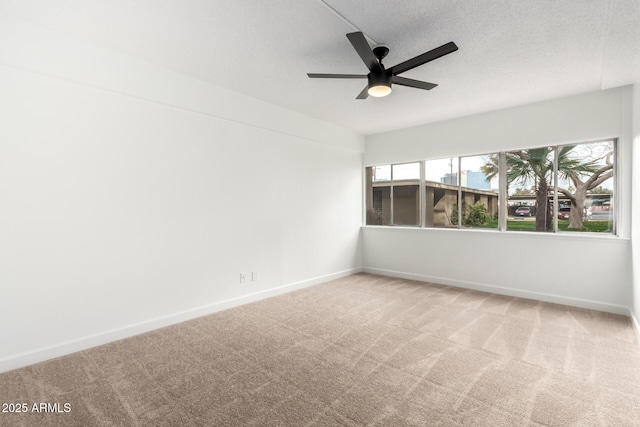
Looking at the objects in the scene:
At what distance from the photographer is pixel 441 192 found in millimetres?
5461

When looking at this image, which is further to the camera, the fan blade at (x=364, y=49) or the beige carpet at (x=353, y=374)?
the fan blade at (x=364, y=49)

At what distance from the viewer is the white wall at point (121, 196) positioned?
8.37ft

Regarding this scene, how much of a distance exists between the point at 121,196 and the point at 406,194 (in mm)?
4613

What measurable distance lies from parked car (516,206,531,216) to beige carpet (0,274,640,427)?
57.8 inches

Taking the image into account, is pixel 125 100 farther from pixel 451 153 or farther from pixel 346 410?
pixel 451 153

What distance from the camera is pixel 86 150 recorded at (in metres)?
2.88

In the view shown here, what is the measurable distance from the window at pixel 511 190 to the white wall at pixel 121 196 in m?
2.45

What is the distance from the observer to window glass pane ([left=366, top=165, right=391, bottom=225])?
6106mm

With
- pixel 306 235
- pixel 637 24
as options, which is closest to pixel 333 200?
pixel 306 235

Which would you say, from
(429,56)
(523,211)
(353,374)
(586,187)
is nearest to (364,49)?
(429,56)

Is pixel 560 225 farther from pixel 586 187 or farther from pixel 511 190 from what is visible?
pixel 511 190

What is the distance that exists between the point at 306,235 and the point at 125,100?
3.05 metres

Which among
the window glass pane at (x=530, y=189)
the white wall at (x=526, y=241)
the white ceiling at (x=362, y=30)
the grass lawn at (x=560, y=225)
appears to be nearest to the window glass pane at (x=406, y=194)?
the white wall at (x=526, y=241)

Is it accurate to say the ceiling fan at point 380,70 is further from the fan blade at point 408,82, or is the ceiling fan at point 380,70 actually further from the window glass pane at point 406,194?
the window glass pane at point 406,194
